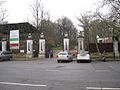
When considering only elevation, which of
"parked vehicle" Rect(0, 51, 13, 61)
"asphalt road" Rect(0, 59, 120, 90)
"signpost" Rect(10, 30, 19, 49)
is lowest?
"asphalt road" Rect(0, 59, 120, 90)

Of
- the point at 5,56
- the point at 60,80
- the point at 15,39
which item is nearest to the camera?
the point at 60,80

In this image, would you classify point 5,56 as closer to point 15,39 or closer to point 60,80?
point 15,39

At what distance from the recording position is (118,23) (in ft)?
125

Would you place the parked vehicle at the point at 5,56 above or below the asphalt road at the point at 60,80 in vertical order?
above

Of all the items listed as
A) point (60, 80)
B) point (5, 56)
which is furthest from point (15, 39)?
point (60, 80)

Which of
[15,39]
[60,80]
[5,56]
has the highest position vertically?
[15,39]

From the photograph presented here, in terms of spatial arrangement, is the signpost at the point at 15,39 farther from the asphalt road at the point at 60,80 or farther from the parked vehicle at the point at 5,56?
the asphalt road at the point at 60,80

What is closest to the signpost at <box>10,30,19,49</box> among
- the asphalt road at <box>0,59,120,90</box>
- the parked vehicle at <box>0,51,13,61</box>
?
the parked vehicle at <box>0,51,13,61</box>

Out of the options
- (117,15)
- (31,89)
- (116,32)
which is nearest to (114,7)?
(117,15)

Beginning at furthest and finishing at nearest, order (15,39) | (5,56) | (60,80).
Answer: (15,39)
(5,56)
(60,80)

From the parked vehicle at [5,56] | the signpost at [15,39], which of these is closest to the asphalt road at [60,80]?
the parked vehicle at [5,56]

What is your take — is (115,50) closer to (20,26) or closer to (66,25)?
(20,26)

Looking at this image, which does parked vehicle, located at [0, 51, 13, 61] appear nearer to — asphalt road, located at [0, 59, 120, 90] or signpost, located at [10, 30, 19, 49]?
signpost, located at [10, 30, 19, 49]

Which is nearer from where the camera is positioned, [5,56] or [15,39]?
[5,56]
